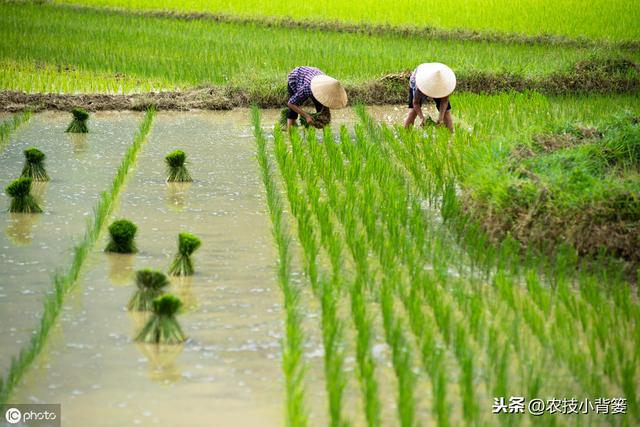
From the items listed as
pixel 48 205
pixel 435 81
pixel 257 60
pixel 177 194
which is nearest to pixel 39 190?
pixel 48 205

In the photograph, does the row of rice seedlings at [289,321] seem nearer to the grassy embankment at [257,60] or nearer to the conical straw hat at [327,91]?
the conical straw hat at [327,91]

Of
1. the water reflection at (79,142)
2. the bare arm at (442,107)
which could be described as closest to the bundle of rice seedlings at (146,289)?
the water reflection at (79,142)

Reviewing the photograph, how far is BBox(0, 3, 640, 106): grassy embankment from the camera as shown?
11078 millimetres

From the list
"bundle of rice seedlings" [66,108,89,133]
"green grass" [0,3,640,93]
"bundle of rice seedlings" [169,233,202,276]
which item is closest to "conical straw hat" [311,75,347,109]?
"bundle of rice seedlings" [66,108,89,133]

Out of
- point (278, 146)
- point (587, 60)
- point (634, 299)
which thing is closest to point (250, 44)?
point (587, 60)

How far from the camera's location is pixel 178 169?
23.7 feet

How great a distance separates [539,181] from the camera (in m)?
5.80

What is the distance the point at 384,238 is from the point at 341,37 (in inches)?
356

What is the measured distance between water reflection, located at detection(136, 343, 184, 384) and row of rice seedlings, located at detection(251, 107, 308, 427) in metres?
0.41

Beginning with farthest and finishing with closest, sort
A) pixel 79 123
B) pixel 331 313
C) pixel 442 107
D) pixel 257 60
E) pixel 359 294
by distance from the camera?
pixel 257 60 < pixel 79 123 < pixel 442 107 < pixel 359 294 < pixel 331 313

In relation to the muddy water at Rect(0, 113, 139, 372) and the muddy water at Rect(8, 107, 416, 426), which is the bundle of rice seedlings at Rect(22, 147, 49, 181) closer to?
the muddy water at Rect(0, 113, 139, 372)

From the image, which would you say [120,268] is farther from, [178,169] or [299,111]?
[299,111]

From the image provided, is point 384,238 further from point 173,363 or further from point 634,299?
point 173,363

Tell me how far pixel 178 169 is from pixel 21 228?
1.48m
